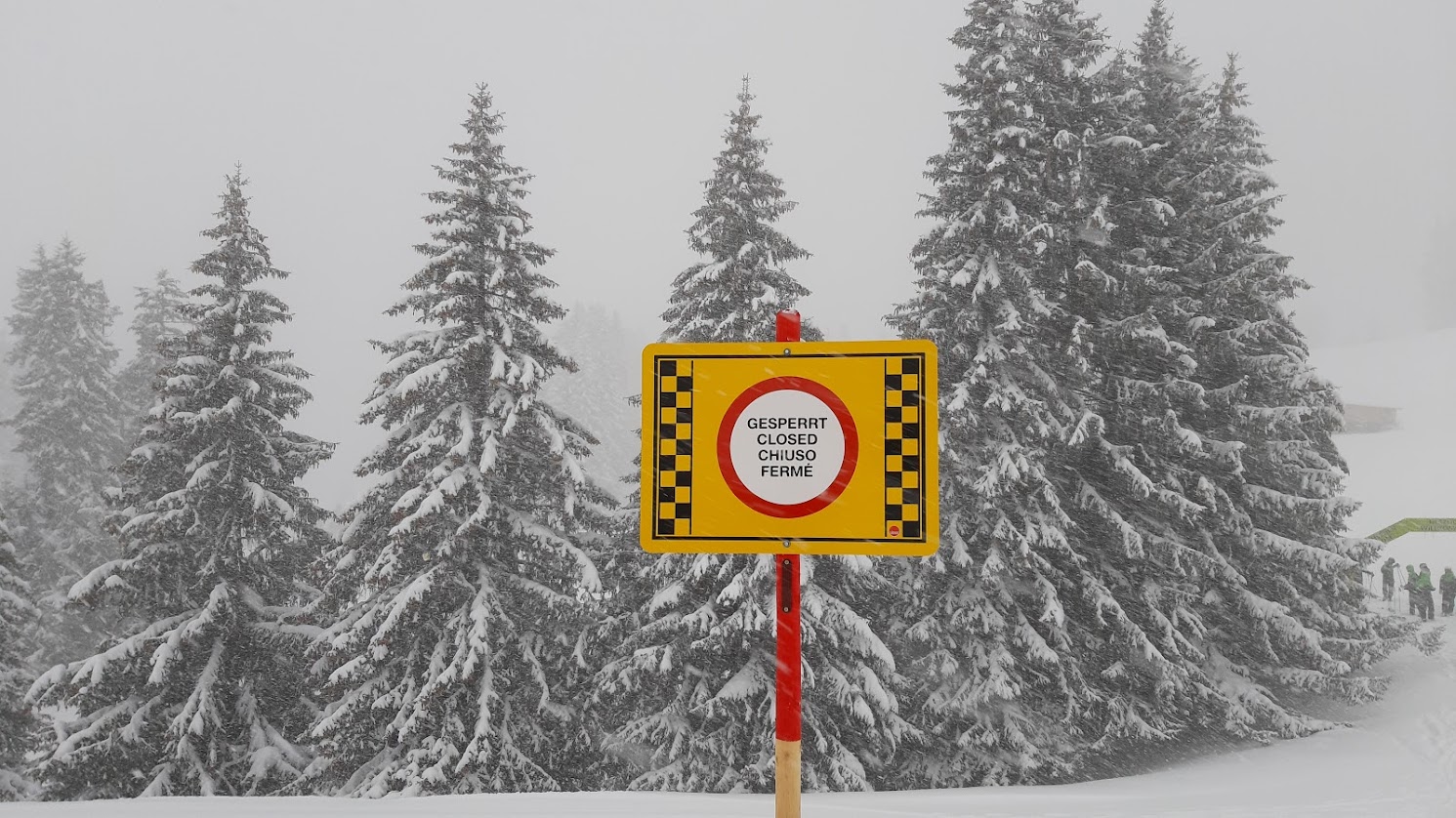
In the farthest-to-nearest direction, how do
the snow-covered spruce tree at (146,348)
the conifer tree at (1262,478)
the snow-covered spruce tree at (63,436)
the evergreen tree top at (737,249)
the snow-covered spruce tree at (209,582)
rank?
the snow-covered spruce tree at (146,348), the snow-covered spruce tree at (63,436), the conifer tree at (1262,478), the snow-covered spruce tree at (209,582), the evergreen tree top at (737,249)

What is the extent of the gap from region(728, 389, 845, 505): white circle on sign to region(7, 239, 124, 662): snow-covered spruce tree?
26.7m

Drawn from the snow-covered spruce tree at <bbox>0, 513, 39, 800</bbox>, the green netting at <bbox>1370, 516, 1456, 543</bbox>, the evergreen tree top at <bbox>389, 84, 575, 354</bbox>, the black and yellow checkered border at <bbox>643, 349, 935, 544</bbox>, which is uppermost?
the evergreen tree top at <bbox>389, 84, 575, 354</bbox>

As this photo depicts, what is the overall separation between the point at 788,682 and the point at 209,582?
47.2 feet

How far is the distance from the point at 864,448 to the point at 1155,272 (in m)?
14.2

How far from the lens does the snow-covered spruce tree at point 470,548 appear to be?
1210 cm

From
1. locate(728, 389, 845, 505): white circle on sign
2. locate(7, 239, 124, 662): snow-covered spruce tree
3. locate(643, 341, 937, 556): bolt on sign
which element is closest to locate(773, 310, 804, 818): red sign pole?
locate(643, 341, 937, 556): bolt on sign

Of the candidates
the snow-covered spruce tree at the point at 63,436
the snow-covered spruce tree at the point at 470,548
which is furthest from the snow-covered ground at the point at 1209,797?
the snow-covered spruce tree at the point at 63,436

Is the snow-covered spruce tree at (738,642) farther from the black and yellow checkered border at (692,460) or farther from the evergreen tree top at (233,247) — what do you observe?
the black and yellow checkered border at (692,460)

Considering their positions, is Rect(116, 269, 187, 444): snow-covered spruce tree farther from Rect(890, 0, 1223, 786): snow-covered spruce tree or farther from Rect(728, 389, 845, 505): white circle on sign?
Rect(728, 389, 845, 505): white circle on sign

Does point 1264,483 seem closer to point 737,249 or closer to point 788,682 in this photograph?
Answer: point 737,249

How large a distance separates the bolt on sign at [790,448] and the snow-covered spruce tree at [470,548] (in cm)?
953

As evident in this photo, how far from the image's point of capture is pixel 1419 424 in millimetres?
55875

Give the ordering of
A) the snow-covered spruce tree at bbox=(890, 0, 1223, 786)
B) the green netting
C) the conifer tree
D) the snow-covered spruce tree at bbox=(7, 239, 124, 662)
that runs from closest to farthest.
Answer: the snow-covered spruce tree at bbox=(890, 0, 1223, 786)
the conifer tree
the snow-covered spruce tree at bbox=(7, 239, 124, 662)
the green netting

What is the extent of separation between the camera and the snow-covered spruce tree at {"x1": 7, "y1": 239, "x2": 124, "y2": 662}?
24562 millimetres
